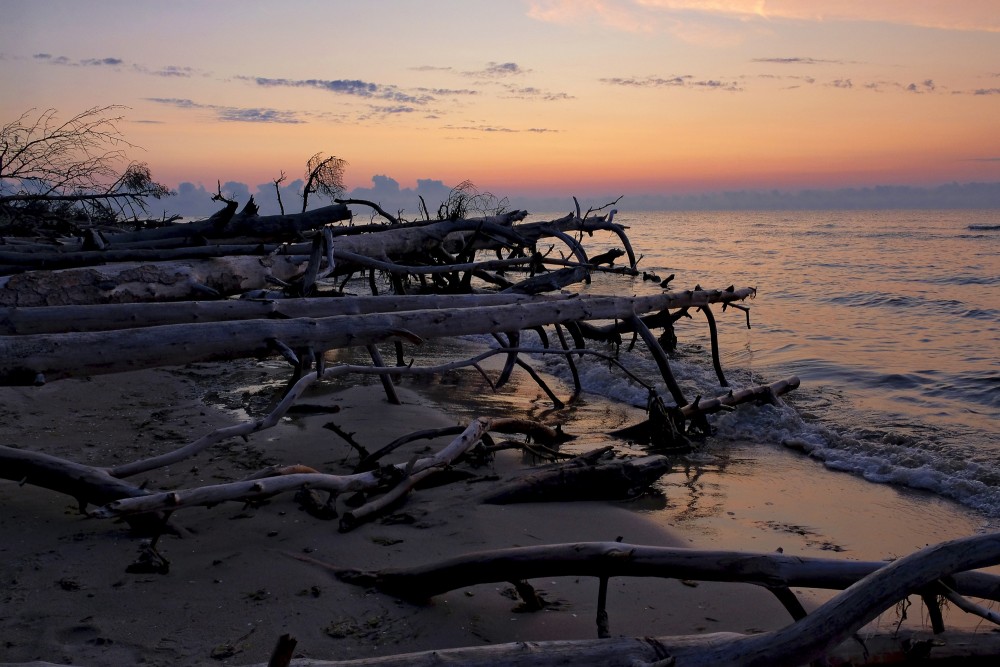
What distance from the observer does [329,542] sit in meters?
3.74

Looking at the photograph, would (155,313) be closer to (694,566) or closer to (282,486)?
(282,486)

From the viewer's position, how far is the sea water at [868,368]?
657 cm

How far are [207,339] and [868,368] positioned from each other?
883cm

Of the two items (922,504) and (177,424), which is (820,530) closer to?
(922,504)

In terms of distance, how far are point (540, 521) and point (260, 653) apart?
1936 mm

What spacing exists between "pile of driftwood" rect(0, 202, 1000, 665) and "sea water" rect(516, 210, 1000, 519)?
2.97 ft

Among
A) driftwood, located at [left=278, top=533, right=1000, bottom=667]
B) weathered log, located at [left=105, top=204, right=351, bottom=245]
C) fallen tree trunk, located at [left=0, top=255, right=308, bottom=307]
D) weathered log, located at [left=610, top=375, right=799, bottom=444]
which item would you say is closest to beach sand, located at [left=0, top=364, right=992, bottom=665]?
weathered log, located at [left=610, top=375, right=799, bottom=444]

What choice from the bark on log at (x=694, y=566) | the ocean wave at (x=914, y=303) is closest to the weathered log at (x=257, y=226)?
the bark on log at (x=694, y=566)

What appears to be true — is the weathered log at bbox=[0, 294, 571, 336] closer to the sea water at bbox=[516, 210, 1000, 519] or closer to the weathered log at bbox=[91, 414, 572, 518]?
the weathered log at bbox=[91, 414, 572, 518]

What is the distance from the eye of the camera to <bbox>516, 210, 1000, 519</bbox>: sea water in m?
6.57

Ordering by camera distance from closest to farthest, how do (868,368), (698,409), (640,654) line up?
1. (640,654)
2. (698,409)
3. (868,368)

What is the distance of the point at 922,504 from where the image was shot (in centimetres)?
550

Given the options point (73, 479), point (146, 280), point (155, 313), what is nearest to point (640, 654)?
point (73, 479)

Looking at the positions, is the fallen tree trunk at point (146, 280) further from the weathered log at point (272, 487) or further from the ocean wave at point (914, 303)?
the ocean wave at point (914, 303)
